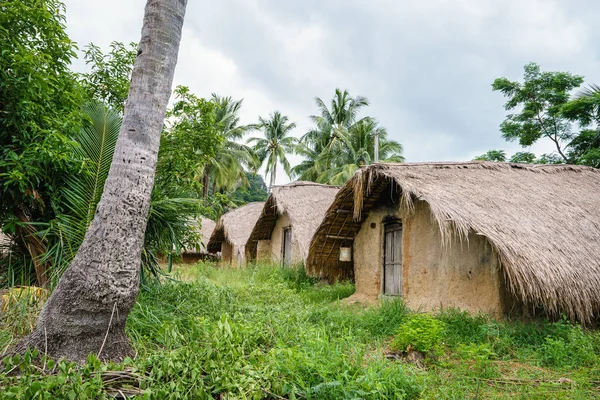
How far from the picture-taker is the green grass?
290 centimetres

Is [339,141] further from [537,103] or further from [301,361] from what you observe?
[301,361]

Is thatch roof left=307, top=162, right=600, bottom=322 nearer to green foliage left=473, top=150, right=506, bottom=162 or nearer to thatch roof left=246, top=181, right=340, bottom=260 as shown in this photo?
thatch roof left=246, top=181, right=340, bottom=260

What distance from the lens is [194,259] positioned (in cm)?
2017

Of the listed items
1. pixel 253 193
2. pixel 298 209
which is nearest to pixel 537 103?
pixel 298 209

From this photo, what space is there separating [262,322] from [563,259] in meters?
3.71

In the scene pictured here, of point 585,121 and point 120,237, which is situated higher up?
point 585,121

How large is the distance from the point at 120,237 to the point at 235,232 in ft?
43.3

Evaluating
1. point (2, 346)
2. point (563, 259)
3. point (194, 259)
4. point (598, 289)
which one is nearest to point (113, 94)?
point (2, 346)

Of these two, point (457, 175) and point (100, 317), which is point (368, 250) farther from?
point (100, 317)

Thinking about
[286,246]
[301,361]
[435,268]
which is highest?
[286,246]

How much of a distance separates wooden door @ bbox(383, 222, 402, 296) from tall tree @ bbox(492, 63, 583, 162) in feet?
32.1

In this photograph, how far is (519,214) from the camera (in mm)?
6000

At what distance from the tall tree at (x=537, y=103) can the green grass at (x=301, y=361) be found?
38.3 feet

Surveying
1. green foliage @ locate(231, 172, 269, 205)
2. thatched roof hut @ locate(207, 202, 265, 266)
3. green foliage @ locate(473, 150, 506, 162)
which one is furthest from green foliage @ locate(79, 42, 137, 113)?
green foliage @ locate(231, 172, 269, 205)
